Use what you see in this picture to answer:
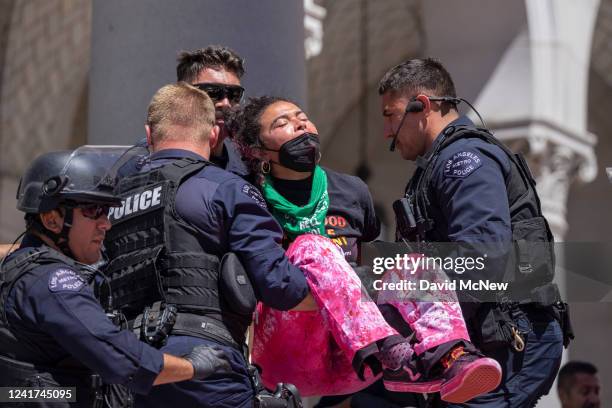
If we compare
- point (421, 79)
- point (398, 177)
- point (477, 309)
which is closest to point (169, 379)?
point (477, 309)

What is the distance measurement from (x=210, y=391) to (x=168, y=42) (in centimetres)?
222

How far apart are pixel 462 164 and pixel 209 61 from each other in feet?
4.36

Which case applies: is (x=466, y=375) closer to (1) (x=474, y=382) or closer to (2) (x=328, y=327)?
(1) (x=474, y=382)

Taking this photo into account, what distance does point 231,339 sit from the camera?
3801 mm

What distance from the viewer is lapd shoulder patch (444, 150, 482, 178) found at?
4.09 m

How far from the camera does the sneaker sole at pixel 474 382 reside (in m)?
3.74

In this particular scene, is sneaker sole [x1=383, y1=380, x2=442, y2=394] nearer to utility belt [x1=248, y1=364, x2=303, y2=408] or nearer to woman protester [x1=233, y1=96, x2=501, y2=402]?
woman protester [x1=233, y1=96, x2=501, y2=402]

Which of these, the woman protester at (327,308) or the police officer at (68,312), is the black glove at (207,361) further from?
the woman protester at (327,308)

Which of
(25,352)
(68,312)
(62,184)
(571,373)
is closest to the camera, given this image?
(68,312)

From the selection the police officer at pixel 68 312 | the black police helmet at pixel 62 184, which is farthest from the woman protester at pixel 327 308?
the black police helmet at pixel 62 184

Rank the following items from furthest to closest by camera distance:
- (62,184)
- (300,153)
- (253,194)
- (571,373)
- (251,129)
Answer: (571,373) < (251,129) < (300,153) < (253,194) < (62,184)

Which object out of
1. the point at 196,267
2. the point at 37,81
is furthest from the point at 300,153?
the point at 37,81

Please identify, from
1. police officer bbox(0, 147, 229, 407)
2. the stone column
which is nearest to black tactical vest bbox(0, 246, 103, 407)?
police officer bbox(0, 147, 229, 407)

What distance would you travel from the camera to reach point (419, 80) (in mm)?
4453
